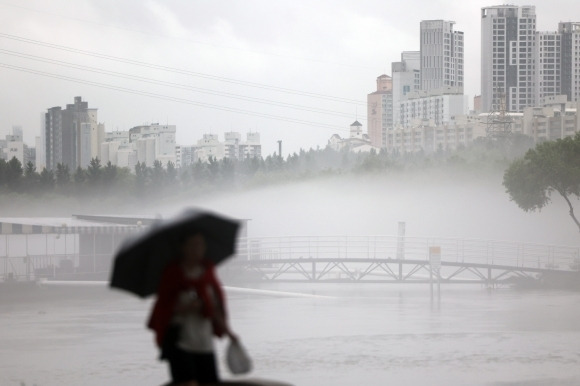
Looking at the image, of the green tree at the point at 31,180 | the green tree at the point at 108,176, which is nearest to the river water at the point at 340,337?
the green tree at the point at 31,180

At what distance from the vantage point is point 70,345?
42.9 meters

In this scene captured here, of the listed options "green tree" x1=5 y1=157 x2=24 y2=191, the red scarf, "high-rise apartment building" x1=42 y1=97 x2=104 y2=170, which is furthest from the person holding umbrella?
"high-rise apartment building" x1=42 y1=97 x2=104 y2=170

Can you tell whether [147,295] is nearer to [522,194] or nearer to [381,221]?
[522,194]

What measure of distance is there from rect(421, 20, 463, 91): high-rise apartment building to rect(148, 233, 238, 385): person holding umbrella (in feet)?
603

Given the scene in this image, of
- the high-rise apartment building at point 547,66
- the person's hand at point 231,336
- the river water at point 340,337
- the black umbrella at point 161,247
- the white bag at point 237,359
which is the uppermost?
Result: the high-rise apartment building at point 547,66

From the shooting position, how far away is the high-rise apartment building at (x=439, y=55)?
618 ft

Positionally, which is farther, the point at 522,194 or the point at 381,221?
the point at 381,221

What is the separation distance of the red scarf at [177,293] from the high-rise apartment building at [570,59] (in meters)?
162

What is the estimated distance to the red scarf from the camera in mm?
3705

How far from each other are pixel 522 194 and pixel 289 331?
18118 millimetres

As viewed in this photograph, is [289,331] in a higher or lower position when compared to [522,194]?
lower

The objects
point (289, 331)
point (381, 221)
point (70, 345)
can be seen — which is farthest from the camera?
point (381, 221)

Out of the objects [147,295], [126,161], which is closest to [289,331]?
[147,295]

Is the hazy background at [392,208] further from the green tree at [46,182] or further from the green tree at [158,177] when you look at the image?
the green tree at [46,182]
